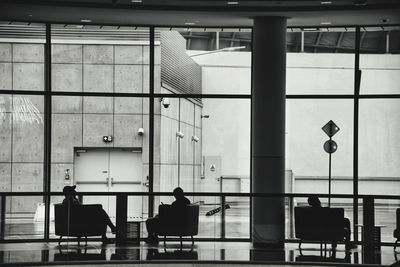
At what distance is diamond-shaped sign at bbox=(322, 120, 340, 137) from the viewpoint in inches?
695

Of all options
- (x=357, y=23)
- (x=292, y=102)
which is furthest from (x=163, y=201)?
(x=357, y=23)

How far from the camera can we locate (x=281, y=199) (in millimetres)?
15680

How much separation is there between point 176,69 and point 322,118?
11.1 ft

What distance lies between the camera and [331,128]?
17.6 meters

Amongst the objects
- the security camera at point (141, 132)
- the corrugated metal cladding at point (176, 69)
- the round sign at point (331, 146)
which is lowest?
the round sign at point (331, 146)

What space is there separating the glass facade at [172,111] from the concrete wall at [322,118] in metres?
0.02

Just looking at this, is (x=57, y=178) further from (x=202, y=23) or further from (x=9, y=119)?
(x=202, y=23)

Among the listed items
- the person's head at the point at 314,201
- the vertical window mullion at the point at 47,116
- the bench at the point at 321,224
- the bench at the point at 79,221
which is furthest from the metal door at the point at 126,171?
the bench at the point at 321,224

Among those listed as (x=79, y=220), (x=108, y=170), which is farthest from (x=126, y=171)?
(x=79, y=220)

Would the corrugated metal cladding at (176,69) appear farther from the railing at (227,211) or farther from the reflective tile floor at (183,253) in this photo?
the reflective tile floor at (183,253)

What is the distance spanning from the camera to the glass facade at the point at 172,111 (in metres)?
17.6

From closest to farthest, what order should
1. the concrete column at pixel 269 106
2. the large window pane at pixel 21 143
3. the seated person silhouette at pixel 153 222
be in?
the seated person silhouette at pixel 153 222
the concrete column at pixel 269 106
the large window pane at pixel 21 143

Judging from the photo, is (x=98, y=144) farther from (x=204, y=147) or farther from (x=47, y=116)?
(x=204, y=147)

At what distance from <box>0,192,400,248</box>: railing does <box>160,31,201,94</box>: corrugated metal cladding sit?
3.05m
